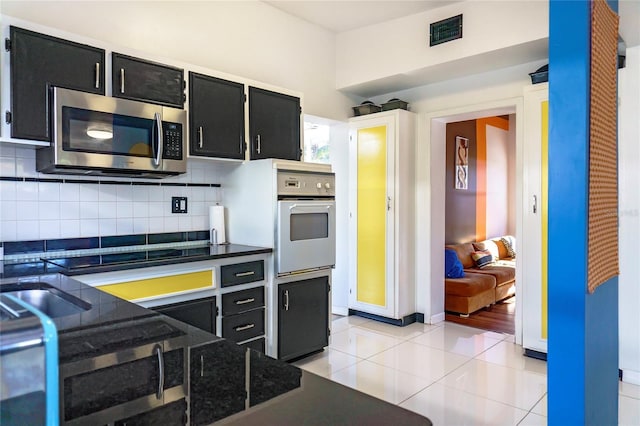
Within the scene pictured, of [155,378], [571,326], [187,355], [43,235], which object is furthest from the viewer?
[43,235]

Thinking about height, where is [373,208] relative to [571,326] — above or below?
above

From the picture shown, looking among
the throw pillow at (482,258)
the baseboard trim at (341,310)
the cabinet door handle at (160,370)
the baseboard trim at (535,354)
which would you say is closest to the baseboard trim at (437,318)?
the baseboard trim at (341,310)

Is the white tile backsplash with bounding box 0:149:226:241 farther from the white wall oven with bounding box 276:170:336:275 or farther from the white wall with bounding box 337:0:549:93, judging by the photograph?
the white wall with bounding box 337:0:549:93

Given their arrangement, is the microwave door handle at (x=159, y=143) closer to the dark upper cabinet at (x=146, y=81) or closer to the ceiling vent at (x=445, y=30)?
the dark upper cabinet at (x=146, y=81)

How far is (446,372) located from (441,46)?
2726mm

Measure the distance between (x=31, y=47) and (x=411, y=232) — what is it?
3.53 meters

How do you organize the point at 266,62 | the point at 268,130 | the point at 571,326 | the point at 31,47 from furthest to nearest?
1. the point at 266,62
2. the point at 268,130
3. the point at 31,47
4. the point at 571,326

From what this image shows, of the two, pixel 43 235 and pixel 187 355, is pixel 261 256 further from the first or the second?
pixel 187 355

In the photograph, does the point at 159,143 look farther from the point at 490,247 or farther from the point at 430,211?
the point at 490,247

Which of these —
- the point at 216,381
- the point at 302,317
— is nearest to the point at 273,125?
the point at 302,317

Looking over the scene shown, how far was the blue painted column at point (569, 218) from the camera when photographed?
151cm

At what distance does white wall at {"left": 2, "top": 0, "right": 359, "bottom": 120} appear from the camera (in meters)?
2.82

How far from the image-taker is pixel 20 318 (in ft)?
2.39

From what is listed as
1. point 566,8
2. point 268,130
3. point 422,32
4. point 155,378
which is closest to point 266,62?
point 268,130
